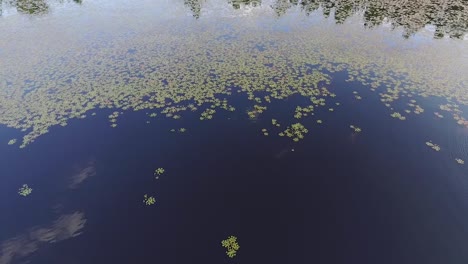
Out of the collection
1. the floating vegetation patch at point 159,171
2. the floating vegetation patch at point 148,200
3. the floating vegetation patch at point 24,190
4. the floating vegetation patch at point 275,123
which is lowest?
the floating vegetation patch at point 148,200

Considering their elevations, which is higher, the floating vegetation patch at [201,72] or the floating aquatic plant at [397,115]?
the floating vegetation patch at [201,72]

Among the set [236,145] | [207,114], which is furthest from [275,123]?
[207,114]

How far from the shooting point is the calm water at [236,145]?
15352mm

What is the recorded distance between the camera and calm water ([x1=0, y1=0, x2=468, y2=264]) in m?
15.4

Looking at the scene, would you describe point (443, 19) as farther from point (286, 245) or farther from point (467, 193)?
point (286, 245)

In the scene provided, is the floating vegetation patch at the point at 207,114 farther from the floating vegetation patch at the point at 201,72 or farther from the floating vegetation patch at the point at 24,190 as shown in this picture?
the floating vegetation patch at the point at 24,190

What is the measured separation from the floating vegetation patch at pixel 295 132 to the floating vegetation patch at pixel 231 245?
9563 millimetres

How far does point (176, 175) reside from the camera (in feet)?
62.9

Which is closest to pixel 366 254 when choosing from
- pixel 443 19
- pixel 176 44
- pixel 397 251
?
pixel 397 251

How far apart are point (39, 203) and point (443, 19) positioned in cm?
5218

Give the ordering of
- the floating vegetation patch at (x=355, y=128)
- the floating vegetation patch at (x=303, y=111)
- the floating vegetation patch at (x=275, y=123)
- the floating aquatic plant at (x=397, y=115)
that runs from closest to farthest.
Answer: the floating vegetation patch at (x=355, y=128), the floating vegetation patch at (x=275, y=123), the floating aquatic plant at (x=397, y=115), the floating vegetation patch at (x=303, y=111)

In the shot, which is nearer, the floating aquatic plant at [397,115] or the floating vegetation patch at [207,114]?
the floating aquatic plant at [397,115]

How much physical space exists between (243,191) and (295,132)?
7264 mm

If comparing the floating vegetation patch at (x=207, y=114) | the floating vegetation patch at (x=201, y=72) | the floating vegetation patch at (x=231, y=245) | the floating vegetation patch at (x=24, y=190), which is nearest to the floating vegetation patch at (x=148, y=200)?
the floating vegetation patch at (x=231, y=245)
